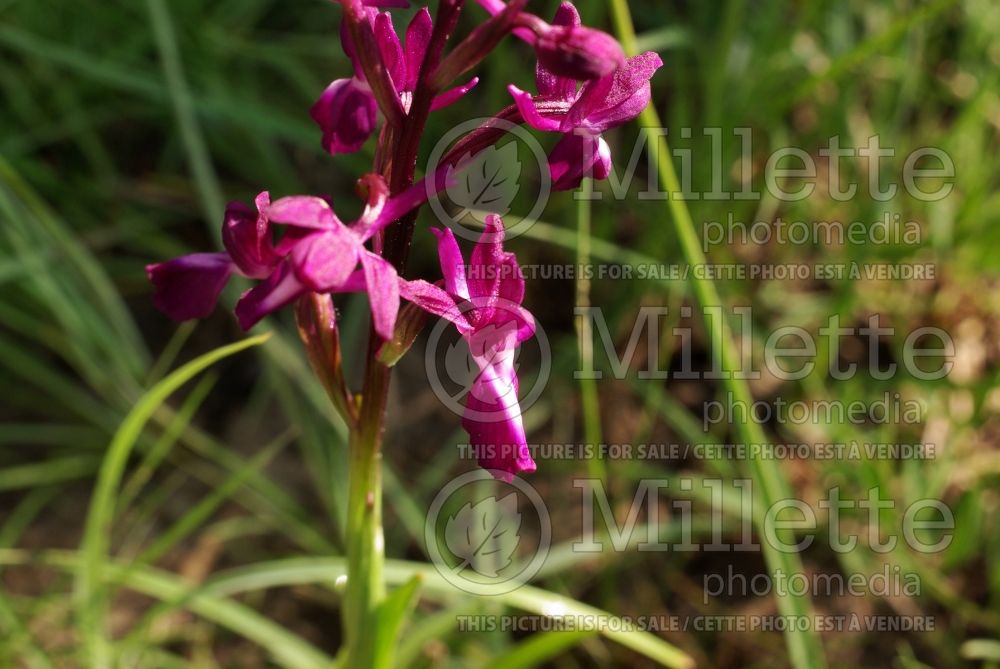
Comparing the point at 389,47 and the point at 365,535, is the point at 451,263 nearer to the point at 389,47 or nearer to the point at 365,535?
the point at 389,47

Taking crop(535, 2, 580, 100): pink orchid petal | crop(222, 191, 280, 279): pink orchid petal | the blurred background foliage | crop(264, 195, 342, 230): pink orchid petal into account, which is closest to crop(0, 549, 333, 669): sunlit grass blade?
the blurred background foliage

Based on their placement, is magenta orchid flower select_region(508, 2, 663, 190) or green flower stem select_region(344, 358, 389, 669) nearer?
magenta orchid flower select_region(508, 2, 663, 190)

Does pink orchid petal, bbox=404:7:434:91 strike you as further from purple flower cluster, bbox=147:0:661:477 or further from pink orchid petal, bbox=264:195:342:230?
pink orchid petal, bbox=264:195:342:230

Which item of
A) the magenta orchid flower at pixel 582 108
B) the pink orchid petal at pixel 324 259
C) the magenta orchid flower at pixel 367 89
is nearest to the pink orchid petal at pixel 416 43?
the magenta orchid flower at pixel 367 89

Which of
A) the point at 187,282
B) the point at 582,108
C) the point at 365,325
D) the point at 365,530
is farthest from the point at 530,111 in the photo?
the point at 365,325

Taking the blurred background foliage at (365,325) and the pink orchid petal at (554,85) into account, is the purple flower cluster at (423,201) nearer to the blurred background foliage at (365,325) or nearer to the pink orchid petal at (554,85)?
the pink orchid petal at (554,85)

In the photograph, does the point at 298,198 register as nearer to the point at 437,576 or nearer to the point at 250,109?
the point at 437,576

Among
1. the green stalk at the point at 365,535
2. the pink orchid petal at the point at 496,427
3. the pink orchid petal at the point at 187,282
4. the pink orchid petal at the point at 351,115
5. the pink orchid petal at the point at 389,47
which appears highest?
the pink orchid petal at the point at 389,47
